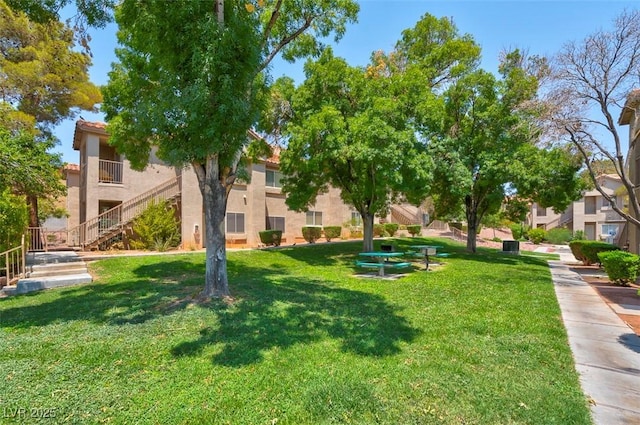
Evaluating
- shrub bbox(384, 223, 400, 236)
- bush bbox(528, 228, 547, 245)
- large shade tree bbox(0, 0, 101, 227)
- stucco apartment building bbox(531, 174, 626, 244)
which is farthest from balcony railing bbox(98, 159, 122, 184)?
stucco apartment building bbox(531, 174, 626, 244)

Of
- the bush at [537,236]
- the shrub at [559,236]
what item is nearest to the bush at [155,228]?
the bush at [537,236]

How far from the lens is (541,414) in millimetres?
3598

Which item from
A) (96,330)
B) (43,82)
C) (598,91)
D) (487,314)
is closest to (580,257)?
(598,91)

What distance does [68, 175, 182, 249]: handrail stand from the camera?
17.8m

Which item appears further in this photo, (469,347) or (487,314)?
(487,314)

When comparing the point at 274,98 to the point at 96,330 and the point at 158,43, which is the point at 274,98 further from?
the point at 96,330

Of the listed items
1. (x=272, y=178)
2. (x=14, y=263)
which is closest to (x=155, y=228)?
(x=14, y=263)

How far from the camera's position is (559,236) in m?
38.7

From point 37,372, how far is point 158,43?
6502mm

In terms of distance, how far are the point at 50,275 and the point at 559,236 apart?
44.5 m

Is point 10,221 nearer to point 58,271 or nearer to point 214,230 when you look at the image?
point 58,271

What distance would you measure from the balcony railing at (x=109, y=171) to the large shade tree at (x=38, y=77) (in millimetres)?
2972

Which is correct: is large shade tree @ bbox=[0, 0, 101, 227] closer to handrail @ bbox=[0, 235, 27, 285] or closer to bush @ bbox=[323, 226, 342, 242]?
handrail @ bbox=[0, 235, 27, 285]

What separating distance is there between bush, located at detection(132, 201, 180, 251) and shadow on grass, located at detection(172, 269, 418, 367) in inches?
431
